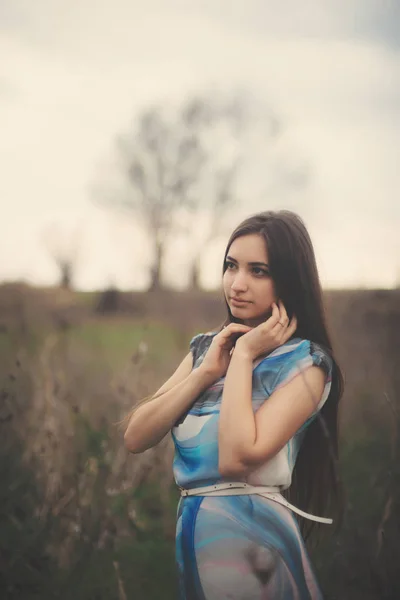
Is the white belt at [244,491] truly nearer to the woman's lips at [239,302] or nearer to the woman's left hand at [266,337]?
the woman's left hand at [266,337]

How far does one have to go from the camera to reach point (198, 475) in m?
1.45

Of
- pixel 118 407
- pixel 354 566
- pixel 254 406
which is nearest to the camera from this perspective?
pixel 254 406

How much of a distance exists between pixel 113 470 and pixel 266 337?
6.53 feet

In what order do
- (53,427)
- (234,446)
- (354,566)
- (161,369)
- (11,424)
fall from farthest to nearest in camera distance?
(161,369)
(11,424)
(53,427)
(354,566)
(234,446)

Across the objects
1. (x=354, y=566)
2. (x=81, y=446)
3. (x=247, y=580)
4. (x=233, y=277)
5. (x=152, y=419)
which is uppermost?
(x=233, y=277)

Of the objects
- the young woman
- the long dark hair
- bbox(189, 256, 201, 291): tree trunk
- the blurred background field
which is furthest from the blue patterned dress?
bbox(189, 256, 201, 291): tree trunk

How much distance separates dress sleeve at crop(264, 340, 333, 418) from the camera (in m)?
1.43

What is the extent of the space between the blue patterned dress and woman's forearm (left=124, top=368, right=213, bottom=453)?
5 centimetres

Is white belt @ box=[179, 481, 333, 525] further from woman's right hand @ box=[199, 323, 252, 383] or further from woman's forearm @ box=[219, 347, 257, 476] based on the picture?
woman's right hand @ box=[199, 323, 252, 383]

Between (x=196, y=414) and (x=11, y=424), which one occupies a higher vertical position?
(x=196, y=414)

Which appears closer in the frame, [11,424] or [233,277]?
[233,277]

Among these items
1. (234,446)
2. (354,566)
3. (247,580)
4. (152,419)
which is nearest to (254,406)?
(234,446)

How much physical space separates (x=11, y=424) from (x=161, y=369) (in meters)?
1.55

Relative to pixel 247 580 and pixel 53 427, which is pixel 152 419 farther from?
pixel 53 427
